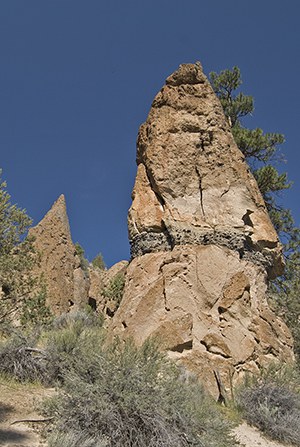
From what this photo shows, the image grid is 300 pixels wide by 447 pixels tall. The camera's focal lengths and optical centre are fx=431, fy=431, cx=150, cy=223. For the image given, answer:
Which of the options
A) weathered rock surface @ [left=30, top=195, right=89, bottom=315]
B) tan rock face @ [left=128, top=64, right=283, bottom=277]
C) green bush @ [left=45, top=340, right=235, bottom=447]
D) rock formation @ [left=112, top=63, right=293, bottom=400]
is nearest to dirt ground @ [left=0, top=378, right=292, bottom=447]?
green bush @ [left=45, top=340, right=235, bottom=447]

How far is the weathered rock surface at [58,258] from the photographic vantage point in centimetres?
1891

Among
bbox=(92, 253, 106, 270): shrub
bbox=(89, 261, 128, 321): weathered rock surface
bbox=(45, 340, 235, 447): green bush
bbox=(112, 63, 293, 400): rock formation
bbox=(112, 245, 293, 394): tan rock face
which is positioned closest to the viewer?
bbox=(45, 340, 235, 447): green bush

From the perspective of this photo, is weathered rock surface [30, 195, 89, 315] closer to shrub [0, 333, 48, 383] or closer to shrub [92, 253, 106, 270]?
shrub [0, 333, 48, 383]

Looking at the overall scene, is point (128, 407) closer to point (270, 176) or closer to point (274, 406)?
point (274, 406)

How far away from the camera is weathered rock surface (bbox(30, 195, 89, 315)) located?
18.9m

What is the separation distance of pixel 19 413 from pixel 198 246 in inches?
235

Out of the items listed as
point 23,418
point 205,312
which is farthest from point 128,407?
point 205,312

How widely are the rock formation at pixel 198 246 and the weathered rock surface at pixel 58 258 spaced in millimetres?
8373

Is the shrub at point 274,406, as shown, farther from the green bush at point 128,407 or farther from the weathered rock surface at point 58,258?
the weathered rock surface at point 58,258

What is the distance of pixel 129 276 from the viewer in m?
11.2

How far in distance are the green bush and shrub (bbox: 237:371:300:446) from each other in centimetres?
179

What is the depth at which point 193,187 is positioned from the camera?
11.6m

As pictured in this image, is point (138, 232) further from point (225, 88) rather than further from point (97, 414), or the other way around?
point (225, 88)

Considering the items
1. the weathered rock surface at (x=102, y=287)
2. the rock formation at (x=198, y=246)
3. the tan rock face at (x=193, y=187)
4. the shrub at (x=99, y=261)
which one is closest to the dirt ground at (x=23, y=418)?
the rock formation at (x=198, y=246)
